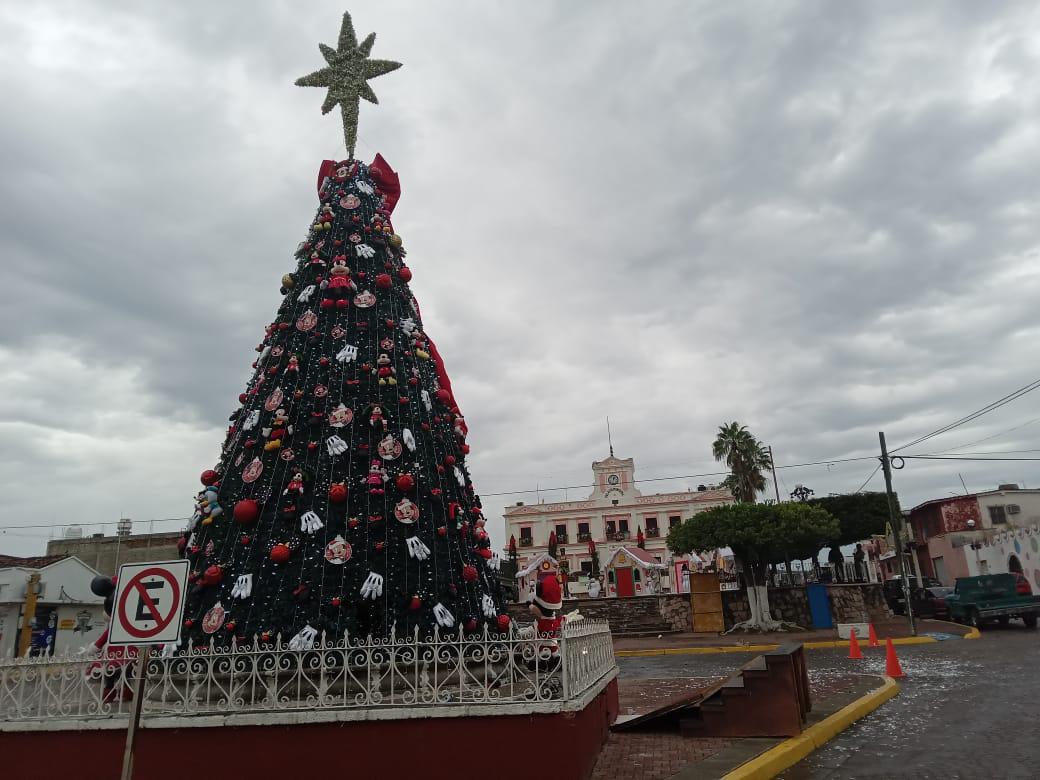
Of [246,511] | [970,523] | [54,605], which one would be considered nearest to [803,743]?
[246,511]

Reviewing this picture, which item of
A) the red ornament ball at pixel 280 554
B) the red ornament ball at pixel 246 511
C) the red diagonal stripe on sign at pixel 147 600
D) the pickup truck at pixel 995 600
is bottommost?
the pickup truck at pixel 995 600

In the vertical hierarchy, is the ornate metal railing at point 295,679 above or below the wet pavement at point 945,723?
above

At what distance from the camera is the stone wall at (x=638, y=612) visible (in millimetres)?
29188

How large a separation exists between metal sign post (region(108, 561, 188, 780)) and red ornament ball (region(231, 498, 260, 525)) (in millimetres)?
2725

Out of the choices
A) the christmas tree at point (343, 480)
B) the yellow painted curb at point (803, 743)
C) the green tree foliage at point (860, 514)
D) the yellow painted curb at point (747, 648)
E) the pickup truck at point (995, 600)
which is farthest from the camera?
the green tree foliage at point (860, 514)

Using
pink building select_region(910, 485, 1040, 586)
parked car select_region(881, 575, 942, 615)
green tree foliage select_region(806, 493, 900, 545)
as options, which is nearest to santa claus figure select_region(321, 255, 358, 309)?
parked car select_region(881, 575, 942, 615)

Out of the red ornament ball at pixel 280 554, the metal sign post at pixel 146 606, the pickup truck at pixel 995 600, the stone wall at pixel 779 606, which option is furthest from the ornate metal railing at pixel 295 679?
the stone wall at pixel 779 606

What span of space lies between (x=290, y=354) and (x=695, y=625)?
25.1 m

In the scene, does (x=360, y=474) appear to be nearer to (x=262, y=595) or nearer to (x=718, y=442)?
(x=262, y=595)

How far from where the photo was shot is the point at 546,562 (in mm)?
18297

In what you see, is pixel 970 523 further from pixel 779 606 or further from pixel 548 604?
pixel 548 604

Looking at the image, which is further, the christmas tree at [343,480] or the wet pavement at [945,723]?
the christmas tree at [343,480]

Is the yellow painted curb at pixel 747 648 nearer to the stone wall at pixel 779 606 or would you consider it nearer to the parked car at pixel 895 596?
the stone wall at pixel 779 606

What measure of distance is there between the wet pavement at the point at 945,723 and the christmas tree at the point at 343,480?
427cm
